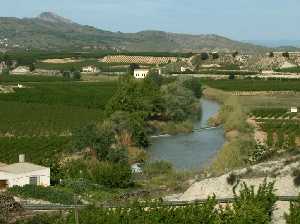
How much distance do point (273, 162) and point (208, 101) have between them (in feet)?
210

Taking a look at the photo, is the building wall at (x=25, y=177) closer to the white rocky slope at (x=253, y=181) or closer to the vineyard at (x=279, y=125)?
the white rocky slope at (x=253, y=181)

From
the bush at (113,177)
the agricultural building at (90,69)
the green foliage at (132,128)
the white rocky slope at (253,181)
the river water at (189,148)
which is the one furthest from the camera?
the agricultural building at (90,69)

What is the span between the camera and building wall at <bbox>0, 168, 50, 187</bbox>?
91.0ft

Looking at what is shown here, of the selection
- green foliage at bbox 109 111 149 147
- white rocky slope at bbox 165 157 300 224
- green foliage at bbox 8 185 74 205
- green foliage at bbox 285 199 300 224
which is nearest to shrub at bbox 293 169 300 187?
white rocky slope at bbox 165 157 300 224

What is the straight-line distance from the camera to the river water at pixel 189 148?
42.2m

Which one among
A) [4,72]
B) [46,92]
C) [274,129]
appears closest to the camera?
[274,129]

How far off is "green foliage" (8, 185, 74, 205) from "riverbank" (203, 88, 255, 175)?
19.7ft

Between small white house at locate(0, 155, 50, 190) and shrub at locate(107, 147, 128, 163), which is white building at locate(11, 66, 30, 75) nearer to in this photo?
shrub at locate(107, 147, 128, 163)

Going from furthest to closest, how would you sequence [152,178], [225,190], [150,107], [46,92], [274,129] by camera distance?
1. [46,92]
2. [150,107]
3. [274,129]
4. [152,178]
5. [225,190]

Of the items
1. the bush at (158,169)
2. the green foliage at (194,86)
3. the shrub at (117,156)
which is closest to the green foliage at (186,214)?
the bush at (158,169)

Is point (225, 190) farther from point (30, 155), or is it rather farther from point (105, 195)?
point (30, 155)

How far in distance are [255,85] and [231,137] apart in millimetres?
51461

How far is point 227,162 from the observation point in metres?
34.2

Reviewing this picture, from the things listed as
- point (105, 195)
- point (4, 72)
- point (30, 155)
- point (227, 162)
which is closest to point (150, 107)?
point (30, 155)
